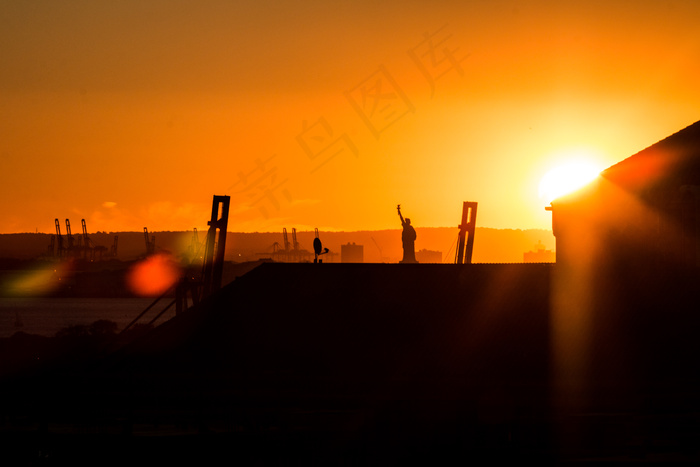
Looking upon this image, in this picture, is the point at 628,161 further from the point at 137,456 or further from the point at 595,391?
the point at 137,456

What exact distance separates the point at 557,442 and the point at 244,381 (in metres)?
9.48

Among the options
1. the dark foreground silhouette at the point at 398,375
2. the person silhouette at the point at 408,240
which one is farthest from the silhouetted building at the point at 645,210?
the person silhouette at the point at 408,240

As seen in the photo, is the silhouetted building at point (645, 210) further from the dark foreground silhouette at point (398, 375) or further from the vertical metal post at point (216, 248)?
the vertical metal post at point (216, 248)

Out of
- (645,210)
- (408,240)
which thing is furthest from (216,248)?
(645,210)

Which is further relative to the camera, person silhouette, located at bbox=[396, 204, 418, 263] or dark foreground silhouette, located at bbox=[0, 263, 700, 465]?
person silhouette, located at bbox=[396, 204, 418, 263]

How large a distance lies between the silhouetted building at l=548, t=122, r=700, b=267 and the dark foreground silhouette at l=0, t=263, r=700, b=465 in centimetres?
137

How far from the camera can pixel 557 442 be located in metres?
27.0

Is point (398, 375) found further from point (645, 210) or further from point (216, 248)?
point (216, 248)

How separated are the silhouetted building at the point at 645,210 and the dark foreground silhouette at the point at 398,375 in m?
1.37

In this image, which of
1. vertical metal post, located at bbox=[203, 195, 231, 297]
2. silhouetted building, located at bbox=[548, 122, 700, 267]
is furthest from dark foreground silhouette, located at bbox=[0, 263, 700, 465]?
vertical metal post, located at bbox=[203, 195, 231, 297]

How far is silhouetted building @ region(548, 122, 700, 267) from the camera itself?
94.1 feet

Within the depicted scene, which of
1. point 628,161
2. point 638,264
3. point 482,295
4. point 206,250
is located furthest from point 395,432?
point 206,250

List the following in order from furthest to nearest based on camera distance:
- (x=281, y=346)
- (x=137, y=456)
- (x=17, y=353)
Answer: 1. (x=17, y=353)
2. (x=137, y=456)
3. (x=281, y=346)

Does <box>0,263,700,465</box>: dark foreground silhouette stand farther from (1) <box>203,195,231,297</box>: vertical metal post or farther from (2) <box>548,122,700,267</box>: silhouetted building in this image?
(1) <box>203,195,231,297</box>: vertical metal post
